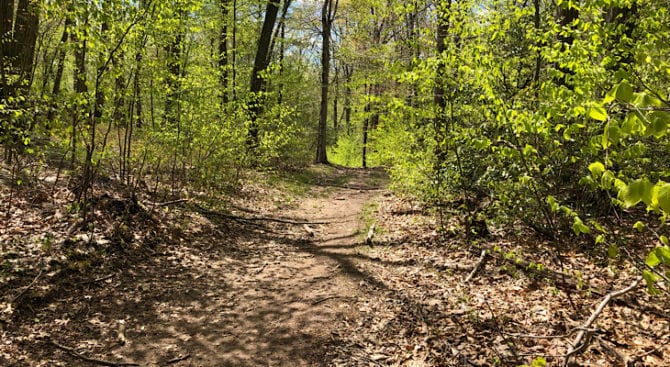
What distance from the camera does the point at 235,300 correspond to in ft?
18.5

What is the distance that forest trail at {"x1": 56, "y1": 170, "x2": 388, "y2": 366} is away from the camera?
4371 millimetres

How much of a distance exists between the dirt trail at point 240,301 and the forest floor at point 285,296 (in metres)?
0.02

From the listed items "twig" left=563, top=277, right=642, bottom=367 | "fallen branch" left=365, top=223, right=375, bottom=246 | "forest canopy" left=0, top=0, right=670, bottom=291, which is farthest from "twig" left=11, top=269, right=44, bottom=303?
"twig" left=563, top=277, right=642, bottom=367

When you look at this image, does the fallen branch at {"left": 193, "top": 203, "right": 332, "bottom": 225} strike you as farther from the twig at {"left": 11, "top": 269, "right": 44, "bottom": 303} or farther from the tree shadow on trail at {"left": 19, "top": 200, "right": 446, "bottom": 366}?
the twig at {"left": 11, "top": 269, "right": 44, "bottom": 303}

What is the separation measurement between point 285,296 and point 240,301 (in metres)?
0.64

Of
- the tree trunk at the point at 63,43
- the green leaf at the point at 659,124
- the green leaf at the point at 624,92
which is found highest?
the tree trunk at the point at 63,43

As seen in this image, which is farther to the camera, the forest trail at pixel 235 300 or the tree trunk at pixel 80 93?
the tree trunk at pixel 80 93

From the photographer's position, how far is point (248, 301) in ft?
18.5

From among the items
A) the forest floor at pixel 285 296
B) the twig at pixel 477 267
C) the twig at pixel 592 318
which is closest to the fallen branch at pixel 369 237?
the forest floor at pixel 285 296

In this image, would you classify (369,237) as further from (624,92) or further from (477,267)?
(624,92)

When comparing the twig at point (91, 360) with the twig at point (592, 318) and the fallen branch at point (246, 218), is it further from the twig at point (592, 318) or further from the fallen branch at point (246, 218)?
the fallen branch at point (246, 218)

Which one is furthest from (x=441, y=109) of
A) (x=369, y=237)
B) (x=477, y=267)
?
(x=369, y=237)

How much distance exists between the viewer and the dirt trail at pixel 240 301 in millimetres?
4371

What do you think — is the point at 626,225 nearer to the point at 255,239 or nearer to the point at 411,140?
the point at 411,140
